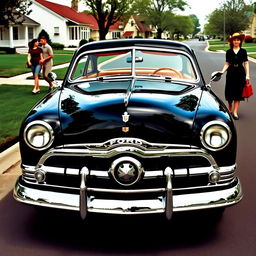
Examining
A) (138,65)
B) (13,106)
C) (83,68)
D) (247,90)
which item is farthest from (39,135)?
(13,106)

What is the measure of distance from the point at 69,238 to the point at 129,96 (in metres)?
1.33

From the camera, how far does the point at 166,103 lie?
3930 millimetres

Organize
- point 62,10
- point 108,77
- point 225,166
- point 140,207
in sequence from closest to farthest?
point 140,207
point 225,166
point 108,77
point 62,10

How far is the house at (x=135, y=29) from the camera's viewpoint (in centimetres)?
10274

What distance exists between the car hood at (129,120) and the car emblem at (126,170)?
23 cm

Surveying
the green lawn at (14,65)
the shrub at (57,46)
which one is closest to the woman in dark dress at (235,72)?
the green lawn at (14,65)

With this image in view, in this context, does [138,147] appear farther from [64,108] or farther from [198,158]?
[64,108]

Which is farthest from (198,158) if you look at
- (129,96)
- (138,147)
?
(129,96)

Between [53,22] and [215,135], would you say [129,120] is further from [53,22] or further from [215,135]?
[53,22]

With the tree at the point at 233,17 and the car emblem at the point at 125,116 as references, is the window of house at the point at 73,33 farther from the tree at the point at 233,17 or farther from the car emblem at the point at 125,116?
the car emblem at the point at 125,116

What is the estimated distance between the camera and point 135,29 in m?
108

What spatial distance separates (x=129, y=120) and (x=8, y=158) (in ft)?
10.9

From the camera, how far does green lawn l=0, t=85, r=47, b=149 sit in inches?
307

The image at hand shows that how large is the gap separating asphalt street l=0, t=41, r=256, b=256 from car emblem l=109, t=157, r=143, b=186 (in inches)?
12.3
